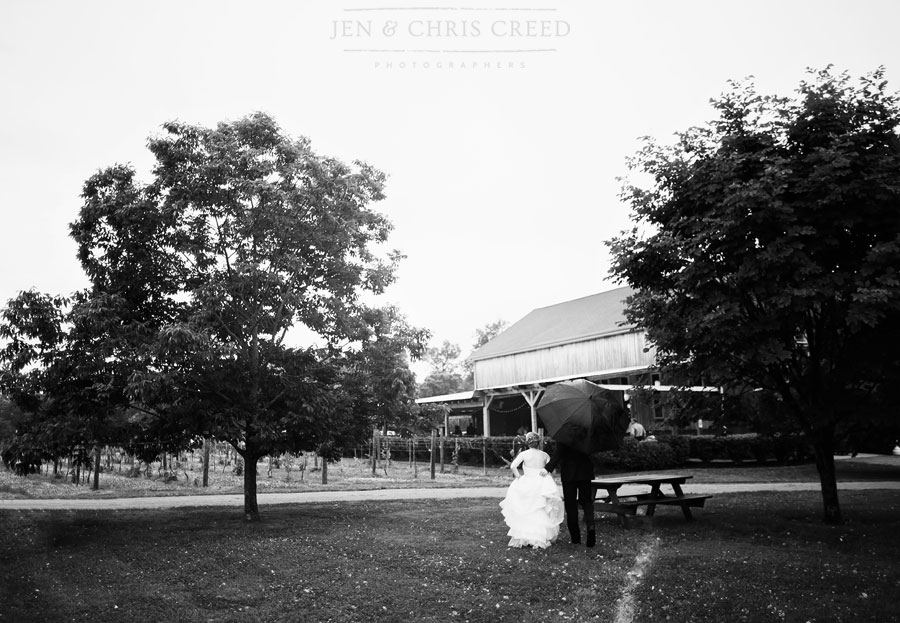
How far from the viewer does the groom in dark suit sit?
30.4 feet

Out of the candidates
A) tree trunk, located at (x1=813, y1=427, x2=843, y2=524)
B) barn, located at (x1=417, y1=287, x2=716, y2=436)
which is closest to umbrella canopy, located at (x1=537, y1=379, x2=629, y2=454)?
tree trunk, located at (x1=813, y1=427, x2=843, y2=524)

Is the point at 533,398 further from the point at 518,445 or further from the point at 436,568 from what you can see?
the point at 436,568

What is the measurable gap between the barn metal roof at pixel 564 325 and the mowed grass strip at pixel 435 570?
2201cm

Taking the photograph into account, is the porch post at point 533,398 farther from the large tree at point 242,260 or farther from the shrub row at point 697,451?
the large tree at point 242,260

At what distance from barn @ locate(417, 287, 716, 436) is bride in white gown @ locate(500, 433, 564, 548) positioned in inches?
769

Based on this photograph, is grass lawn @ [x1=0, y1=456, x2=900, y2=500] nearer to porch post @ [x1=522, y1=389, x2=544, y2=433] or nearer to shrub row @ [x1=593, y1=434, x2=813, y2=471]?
shrub row @ [x1=593, y1=434, x2=813, y2=471]

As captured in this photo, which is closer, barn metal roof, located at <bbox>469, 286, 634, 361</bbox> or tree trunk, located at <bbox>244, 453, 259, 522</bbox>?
tree trunk, located at <bbox>244, 453, 259, 522</bbox>

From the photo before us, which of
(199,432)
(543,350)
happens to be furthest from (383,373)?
(543,350)

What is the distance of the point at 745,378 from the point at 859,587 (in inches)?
211

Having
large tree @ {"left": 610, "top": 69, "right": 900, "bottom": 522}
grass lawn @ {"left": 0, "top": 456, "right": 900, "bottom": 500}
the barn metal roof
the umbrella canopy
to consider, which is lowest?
grass lawn @ {"left": 0, "top": 456, "right": 900, "bottom": 500}

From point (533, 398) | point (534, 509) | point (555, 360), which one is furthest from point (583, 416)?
point (555, 360)

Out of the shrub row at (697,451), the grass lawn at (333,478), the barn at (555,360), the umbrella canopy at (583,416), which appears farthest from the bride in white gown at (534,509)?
the barn at (555,360)

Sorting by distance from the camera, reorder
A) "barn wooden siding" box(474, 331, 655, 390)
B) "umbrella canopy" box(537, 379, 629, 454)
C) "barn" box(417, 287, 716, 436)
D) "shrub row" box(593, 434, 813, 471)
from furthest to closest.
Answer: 1. "barn" box(417, 287, 716, 436)
2. "barn wooden siding" box(474, 331, 655, 390)
3. "shrub row" box(593, 434, 813, 471)
4. "umbrella canopy" box(537, 379, 629, 454)

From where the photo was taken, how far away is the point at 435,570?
26.0 ft
